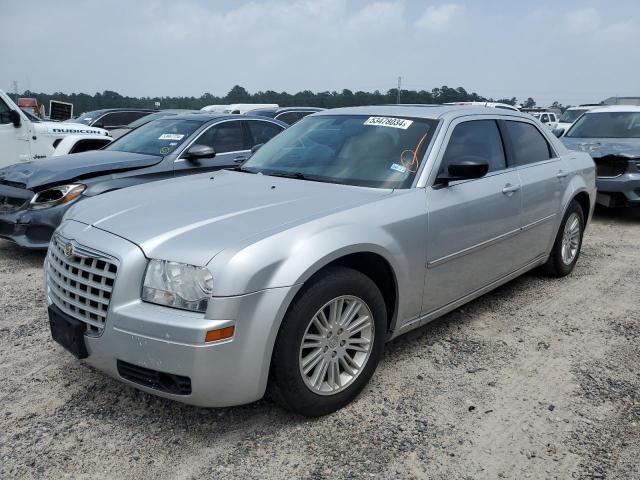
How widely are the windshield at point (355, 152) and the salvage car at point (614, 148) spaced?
216 inches

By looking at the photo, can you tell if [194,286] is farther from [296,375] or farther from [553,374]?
[553,374]

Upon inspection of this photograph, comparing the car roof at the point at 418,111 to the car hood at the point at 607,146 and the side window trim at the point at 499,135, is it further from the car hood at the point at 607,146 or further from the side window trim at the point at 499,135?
the car hood at the point at 607,146

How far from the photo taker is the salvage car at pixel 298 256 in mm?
2490

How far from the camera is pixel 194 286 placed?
2482 mm

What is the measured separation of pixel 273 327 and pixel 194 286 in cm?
39

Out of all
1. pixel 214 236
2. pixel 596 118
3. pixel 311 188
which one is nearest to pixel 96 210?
pixel 214 236

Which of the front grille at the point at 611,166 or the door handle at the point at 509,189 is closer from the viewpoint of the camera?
the door handle at the point at 509,189

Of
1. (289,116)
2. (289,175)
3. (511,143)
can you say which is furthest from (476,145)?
(289,116)

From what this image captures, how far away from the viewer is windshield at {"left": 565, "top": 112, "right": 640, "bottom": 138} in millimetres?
9164

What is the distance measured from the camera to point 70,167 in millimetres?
5871

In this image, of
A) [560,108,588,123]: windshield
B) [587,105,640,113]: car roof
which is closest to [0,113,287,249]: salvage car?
[587,105,640,113]: car roof

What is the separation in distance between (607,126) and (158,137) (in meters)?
7.25

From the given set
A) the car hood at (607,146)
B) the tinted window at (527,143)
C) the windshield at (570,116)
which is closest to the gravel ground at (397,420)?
the tinted window at (527,143)

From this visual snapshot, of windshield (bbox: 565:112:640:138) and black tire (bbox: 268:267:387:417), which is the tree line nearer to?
windshield (bbox: 565:112:640:138)
